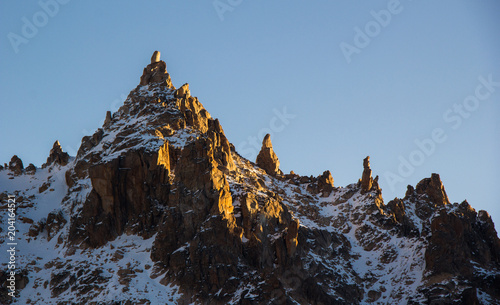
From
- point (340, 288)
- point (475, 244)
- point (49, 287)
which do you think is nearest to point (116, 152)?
point (49, 287)

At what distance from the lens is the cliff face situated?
534ft

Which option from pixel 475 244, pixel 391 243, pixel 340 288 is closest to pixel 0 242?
pixel 340 288

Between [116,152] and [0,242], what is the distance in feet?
109

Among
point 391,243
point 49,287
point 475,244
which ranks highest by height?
point 49,287

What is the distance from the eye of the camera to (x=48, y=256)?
17338cm

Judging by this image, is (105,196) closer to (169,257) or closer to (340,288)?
(169,257)

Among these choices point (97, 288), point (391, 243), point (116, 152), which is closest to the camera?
point (97, 288)

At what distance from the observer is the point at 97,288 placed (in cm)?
16100

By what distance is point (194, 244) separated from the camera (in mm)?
166000

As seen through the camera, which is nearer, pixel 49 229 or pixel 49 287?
pixel 49 287

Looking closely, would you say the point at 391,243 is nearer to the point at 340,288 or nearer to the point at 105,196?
the point at 340,288

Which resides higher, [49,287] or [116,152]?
[116,152]

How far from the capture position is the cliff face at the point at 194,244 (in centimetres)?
16275

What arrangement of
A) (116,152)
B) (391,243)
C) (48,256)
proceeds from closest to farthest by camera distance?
(48,256) < (116,152) < (391,243)
